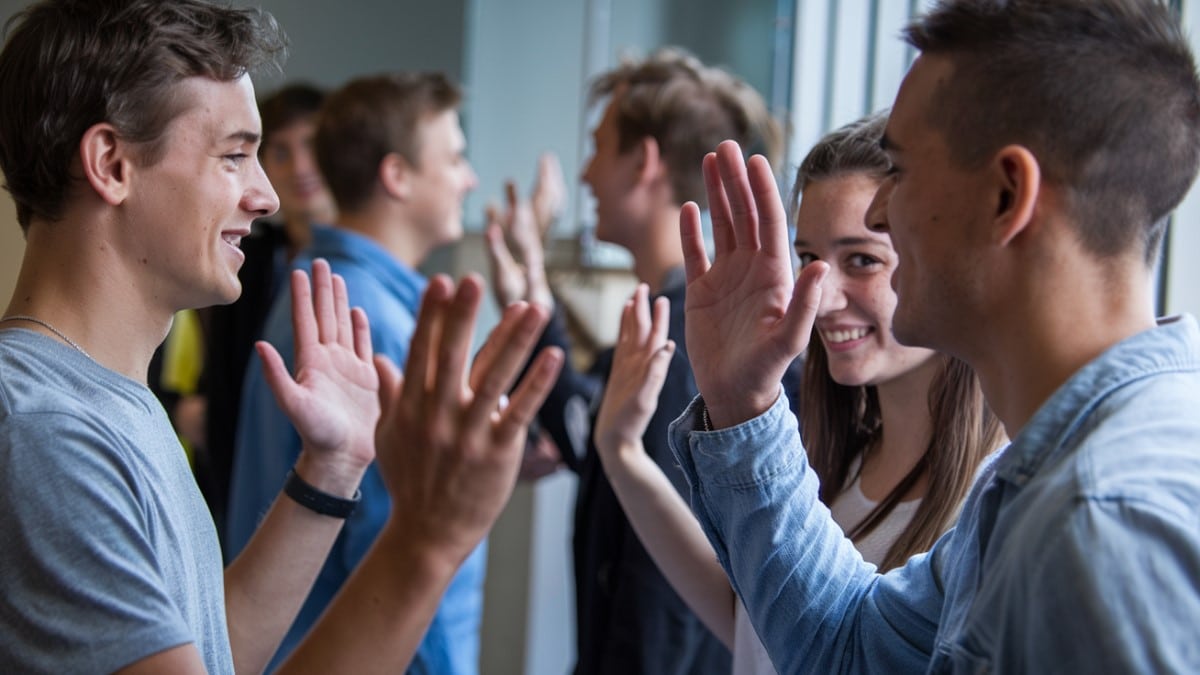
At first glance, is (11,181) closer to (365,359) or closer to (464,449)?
(365,359)

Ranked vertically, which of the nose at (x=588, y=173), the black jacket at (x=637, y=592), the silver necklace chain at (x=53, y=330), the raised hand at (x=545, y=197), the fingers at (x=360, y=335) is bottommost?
the black jacket at (x=637, y=592)

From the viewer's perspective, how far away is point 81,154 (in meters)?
1.11

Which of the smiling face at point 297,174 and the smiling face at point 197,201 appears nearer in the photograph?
the smiling face at point 197,201

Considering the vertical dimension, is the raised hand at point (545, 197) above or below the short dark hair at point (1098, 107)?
below

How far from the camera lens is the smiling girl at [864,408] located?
127 cm

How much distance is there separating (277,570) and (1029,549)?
88 cm

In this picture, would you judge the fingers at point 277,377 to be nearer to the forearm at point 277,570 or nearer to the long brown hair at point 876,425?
the forearm at point 277,570

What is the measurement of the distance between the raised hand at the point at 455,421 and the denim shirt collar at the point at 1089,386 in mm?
338

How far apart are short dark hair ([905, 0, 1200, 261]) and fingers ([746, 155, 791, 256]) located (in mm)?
217

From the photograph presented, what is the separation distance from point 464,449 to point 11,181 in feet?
1.90

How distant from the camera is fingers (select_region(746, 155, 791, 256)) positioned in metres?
1.08

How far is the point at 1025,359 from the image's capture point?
880 mm

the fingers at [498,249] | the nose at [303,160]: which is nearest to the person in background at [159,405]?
the fingers at [498,249]

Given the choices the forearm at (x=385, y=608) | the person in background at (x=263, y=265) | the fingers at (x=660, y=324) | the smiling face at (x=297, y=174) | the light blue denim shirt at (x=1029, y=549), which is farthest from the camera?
the smiling face at (x=297, y=174)
